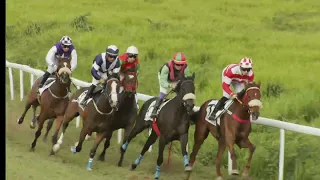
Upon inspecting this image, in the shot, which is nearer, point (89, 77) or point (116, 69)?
Result: point (116, 69)

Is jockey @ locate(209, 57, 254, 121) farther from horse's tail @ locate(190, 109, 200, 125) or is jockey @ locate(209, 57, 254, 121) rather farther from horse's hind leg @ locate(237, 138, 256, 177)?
horse's hind leg @ locate(237, 138, 256, 177)

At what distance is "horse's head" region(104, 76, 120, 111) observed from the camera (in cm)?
823

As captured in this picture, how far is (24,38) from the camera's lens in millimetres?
19641

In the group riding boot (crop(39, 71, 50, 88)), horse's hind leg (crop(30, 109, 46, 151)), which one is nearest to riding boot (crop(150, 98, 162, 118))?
horse's hind leg (crop(30, 109, 46, 151))

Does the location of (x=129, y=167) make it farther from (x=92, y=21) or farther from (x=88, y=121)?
(x=92, y=21)

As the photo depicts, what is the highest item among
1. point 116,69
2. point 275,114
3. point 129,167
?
point 116,69

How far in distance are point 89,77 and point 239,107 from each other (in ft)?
22.5

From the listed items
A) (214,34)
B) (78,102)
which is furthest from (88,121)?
(214,34)

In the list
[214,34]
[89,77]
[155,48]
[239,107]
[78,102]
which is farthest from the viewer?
[214,34]

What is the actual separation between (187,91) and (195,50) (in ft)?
25.8

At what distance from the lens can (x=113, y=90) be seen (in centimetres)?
827

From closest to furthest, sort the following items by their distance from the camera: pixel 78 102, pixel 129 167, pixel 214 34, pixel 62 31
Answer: pixel 129 167, pixel 78 102, pixel 214 34, pixel 62 31

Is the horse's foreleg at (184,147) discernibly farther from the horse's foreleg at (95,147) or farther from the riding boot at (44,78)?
the riding boot at (44,78)

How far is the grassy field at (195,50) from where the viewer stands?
8328 mm
